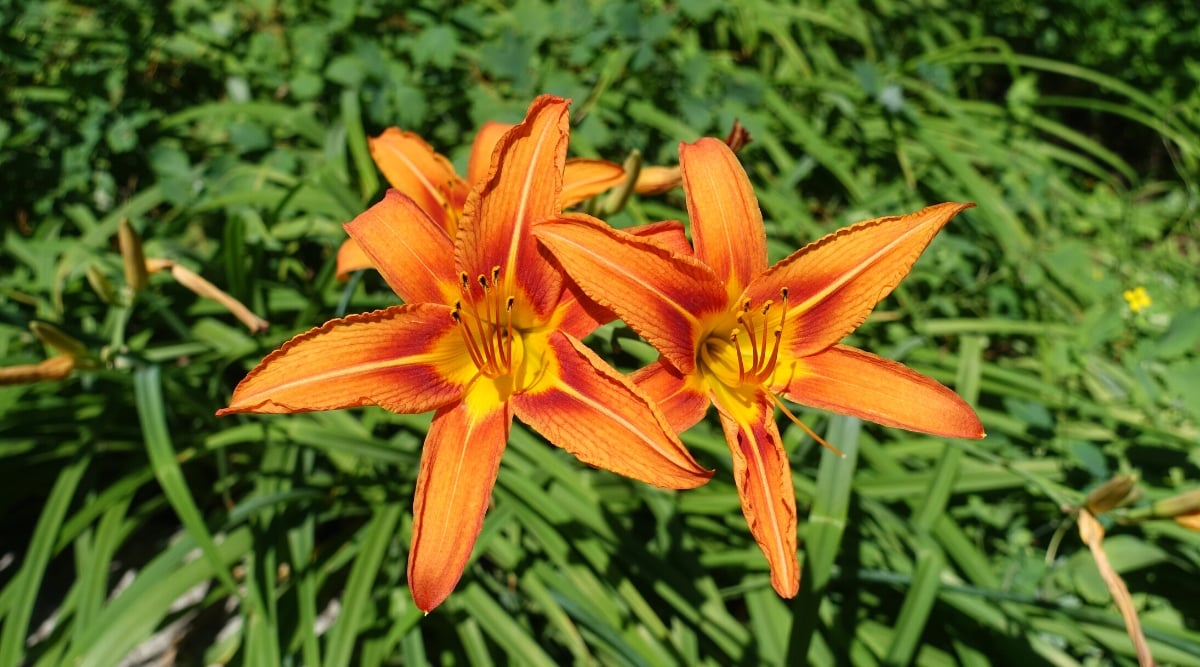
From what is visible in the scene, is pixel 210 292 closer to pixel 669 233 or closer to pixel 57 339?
pixel 57 339

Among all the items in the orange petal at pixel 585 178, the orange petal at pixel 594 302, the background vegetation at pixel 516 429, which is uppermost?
the orange petal at pixel 585 178

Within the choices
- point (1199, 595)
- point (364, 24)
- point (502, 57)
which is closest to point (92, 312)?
point (364, 24)

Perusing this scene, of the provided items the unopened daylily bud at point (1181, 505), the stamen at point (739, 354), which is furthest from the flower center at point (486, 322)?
the unopened daylily bud at point (1181, 505)

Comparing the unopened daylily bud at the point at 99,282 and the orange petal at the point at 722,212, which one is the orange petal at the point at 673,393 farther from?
the unopened daylily bud at the point at 99,282

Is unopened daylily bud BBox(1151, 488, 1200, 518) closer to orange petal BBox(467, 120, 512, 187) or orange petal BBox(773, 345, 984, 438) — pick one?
orange petal BBox(773, 345, 984, 438)

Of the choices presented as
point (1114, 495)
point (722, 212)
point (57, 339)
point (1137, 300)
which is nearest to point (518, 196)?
point (722, 212)

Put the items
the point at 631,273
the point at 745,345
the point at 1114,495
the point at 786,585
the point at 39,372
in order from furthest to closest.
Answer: the point at 39,372 < the point at 1114,495 < the point at 745,345 < the point at 631,273 < the point at 786,585

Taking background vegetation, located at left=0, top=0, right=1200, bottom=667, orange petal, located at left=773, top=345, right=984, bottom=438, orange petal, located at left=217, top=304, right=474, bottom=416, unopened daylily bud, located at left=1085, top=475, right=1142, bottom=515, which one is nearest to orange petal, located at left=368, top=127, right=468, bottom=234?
orange petal, located at left=217, top=304, right=474, bottom=416
